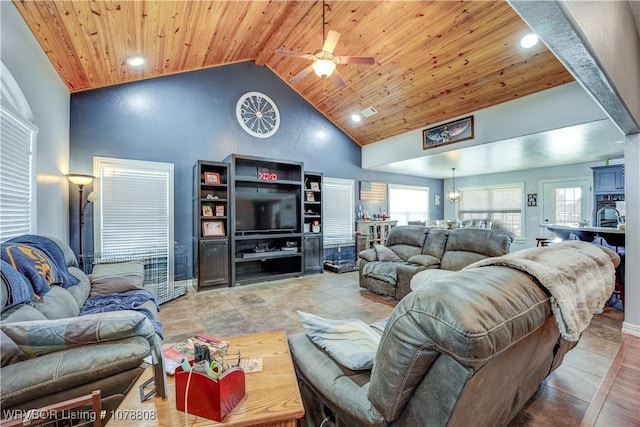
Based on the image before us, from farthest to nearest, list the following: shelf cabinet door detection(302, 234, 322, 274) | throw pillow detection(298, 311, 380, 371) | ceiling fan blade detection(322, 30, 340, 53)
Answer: shelf cabinet door detection(302, 234, 322, 274) → ceiling fan blade detection(322, 30, 340, 53) → throw pillow detection(298, 311, 380, 371)

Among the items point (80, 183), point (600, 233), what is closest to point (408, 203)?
point (600, 233)

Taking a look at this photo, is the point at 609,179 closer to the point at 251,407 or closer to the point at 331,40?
the point at 331,40

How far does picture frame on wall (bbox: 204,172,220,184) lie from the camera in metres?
4.78

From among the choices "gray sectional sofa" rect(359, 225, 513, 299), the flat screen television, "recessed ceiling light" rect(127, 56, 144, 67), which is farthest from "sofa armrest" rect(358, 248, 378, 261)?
"recessed ceiling light" rect(127, 56, 144, 67)

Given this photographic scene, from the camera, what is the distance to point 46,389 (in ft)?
3.59

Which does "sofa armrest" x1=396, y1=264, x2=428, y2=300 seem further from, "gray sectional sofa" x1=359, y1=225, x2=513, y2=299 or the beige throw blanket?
the beige throw blanket

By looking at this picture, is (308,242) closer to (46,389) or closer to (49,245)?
(49,245)

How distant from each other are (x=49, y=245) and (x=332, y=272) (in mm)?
4536

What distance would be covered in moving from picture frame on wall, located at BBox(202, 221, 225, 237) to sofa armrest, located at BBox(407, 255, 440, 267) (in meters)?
3.15

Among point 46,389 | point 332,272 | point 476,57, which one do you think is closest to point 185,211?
point 332,272

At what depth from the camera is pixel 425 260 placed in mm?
3912

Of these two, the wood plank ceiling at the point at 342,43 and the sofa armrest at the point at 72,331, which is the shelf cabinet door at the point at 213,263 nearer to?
the wood plank ceiling at the point at 342,43

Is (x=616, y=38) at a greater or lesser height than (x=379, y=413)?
greater

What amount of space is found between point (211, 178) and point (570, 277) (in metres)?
4.76
